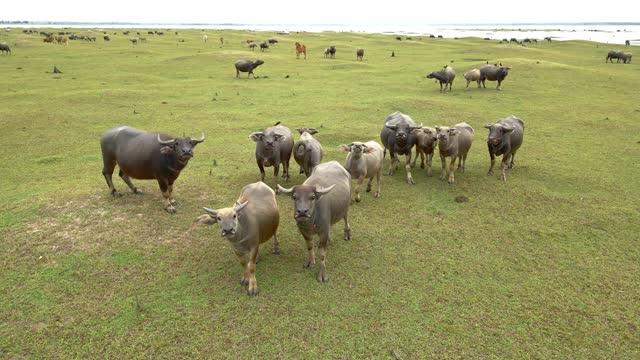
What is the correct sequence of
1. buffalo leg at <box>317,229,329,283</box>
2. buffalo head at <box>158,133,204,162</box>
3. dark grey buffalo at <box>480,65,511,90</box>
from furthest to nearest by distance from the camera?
dark grey buffalo at <box>480,65,511,90</box> < buffalo head at <box>158,133,204,162</box> < buffalo leg at <box>317,229,329,283</box>

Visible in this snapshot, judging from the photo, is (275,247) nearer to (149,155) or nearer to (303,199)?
(303,199)

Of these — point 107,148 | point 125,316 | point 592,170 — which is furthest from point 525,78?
point 125,316

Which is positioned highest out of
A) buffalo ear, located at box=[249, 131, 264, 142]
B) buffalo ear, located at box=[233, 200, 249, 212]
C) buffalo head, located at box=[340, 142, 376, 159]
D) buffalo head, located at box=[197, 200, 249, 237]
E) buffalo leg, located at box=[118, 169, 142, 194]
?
buffalo ear, located at box=[249, 131, 264, 142]

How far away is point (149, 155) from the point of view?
30.5 feet

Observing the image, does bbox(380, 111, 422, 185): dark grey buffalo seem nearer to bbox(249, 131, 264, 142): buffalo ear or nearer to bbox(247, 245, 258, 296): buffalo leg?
bbox(249, 131, 264, 142): buffalo ear

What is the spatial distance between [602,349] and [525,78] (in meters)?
28.1

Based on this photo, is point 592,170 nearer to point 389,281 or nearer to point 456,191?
point 456,191

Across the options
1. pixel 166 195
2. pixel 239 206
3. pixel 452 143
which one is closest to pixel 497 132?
pixel 452 143

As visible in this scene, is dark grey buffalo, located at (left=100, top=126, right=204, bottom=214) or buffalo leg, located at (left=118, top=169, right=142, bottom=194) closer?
dark grey buffalo, located at (left=100, top=126, right=204, bottom=214)

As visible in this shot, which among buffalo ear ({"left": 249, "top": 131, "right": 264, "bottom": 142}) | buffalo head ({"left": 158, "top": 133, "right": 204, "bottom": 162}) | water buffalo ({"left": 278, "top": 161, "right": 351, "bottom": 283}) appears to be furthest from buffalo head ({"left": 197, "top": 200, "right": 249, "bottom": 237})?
buffalo ear ({"left": 249, "top": 131, "right": 264, "bottom": 142})

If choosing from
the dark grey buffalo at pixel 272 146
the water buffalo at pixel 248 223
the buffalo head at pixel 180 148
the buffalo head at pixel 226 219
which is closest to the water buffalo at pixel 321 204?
the water buffalo at pixel 248 223

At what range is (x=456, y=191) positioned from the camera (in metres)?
11.1

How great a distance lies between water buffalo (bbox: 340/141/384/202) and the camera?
9.88 m

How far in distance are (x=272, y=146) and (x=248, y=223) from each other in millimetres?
4212
